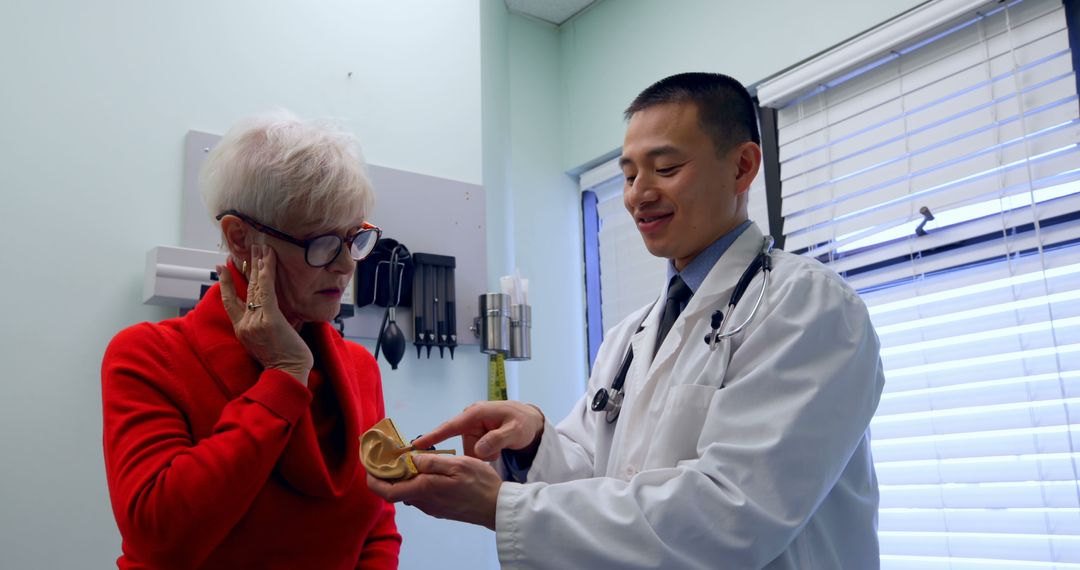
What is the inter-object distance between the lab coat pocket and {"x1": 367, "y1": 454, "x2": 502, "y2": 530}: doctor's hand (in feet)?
0.77

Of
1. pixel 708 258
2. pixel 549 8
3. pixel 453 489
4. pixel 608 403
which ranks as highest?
pixel 549 8

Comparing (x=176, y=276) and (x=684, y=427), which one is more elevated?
Result: (x=176, y=276)

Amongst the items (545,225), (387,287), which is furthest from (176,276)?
(545,225)

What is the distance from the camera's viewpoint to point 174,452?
1127mm

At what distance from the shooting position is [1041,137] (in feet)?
6.37

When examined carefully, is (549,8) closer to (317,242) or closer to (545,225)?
(545,225)

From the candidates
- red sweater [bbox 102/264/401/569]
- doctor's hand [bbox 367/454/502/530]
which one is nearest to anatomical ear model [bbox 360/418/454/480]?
doctor's hand [bbox 367/454/502/530]

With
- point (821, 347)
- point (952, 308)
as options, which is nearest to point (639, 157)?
point (821, 347)

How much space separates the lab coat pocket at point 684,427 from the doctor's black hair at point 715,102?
450 mm

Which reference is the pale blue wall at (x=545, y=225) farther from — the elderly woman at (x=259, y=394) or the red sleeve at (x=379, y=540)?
the elderly woman at (x=259, y=394)

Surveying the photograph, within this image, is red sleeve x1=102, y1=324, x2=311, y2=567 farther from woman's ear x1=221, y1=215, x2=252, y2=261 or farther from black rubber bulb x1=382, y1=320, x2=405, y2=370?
black rubber bulb x1=382, y1=320, x2=405, y2=370

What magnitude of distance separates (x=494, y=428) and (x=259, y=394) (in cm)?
40

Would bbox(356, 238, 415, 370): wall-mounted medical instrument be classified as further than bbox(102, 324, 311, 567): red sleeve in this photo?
Yes

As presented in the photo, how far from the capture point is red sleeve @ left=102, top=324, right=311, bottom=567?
3.58ft
